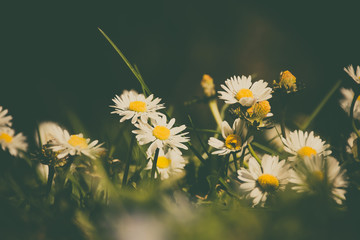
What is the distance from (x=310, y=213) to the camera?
0.76 feet

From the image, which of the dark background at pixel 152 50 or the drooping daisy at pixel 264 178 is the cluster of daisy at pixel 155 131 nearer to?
the drooping daisy at pixel 264 178

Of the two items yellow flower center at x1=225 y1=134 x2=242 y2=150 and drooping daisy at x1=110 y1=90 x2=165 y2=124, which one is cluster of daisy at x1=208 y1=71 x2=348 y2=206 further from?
drooping daisy at x1=110 y1=90 x2=165 y2=124

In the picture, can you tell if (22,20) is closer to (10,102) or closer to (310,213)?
(10,102)

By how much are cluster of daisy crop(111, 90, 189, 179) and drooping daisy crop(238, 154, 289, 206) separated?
100 mm

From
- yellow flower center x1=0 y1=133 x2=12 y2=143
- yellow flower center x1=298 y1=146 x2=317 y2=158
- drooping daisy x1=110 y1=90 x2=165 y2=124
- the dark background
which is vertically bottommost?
yellow flower center x1=298 y1=146 x2=317 y2=158

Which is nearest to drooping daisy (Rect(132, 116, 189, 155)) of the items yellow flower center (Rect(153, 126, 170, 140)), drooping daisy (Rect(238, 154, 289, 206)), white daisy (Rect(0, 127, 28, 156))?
yellow flower center (Rect(153, 126, 170, 140))

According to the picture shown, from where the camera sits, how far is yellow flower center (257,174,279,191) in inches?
14.8

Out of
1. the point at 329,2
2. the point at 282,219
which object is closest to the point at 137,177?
the point at 282,219

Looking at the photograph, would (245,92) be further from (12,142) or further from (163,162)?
(12,142)

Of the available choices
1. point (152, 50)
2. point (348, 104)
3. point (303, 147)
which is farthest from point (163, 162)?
point (152, 50)

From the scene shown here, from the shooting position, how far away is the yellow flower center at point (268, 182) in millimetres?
376

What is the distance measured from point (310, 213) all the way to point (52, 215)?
25 centimetres

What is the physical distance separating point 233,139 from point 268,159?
0.06 m

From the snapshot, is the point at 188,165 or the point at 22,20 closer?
the point at 188,165
